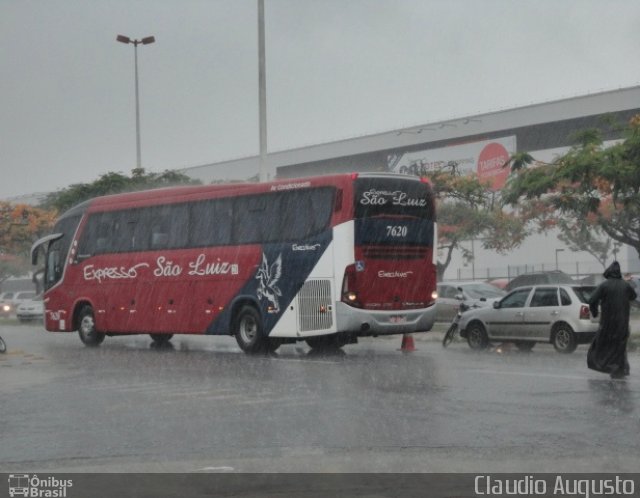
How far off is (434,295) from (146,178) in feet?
94.1

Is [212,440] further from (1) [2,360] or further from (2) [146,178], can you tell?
(2) [146,178]

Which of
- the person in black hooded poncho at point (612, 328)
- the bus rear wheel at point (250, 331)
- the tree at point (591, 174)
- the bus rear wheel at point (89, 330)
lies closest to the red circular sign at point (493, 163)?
the tree at point (591, 174)

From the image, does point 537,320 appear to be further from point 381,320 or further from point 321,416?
point 321,416

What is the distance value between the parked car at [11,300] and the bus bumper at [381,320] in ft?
127

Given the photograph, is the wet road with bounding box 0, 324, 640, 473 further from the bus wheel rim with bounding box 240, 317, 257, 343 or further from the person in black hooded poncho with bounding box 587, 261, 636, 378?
the bus wheel rim with bounding box 240, 317, 257, 343

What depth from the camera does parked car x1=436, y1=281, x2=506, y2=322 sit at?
32.6m

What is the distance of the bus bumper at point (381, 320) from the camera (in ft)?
69.5

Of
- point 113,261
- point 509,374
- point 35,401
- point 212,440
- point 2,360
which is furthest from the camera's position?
point 113,261

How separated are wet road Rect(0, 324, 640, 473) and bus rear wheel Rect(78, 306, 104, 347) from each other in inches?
252

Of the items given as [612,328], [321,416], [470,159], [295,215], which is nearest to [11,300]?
[470,159]

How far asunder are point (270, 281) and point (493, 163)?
47.9 metres

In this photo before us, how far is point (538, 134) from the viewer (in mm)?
66062

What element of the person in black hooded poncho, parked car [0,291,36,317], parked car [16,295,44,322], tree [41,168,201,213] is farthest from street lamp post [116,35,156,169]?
the person in black hooded poncho

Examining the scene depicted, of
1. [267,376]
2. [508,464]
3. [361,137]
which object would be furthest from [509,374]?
[361,137]
